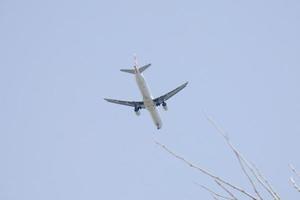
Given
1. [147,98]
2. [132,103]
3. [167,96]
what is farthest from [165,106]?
[132,103]

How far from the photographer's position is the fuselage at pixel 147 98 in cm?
6938

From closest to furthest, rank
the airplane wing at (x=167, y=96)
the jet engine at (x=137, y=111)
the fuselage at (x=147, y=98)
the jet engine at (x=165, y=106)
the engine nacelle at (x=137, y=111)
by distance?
the fuselage at (x=147, y=98), the jet engine at (x=137, y=111), the engine nacelle at (x=137, y=111), the jet engine at (x=165, y=106), the airplane wing at (x=167, y=96)

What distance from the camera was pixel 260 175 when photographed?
446cm

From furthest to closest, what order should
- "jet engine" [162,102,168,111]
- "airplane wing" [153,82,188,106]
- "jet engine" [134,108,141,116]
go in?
"airplane wing" [153,82,188,106] < "jet engine" [162,102,168,111] < "jet engine" [134,108,141,116]

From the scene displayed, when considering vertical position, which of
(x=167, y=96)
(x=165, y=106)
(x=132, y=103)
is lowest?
(x=165, y=106)

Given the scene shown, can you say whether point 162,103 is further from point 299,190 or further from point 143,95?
point 299,190

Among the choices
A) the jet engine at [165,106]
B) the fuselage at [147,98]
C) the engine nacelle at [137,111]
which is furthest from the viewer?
the jet engine at [165,106]

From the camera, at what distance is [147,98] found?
70312 mm

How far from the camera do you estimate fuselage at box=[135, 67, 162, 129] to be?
2731 inches

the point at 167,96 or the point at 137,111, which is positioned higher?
the point at 167,96

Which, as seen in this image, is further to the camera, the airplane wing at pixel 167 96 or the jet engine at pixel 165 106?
the airplane wing at pixel 167 96

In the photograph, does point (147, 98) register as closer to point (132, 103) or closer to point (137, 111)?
point (137, 111)

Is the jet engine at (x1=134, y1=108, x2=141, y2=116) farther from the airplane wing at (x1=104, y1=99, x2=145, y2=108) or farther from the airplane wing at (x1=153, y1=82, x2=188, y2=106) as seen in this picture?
the airplane wing at (x1=153, y1=82, x2=188, y2=106)

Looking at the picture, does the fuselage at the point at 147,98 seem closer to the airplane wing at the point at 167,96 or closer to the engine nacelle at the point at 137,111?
the airplane wing at the point at 167,96
